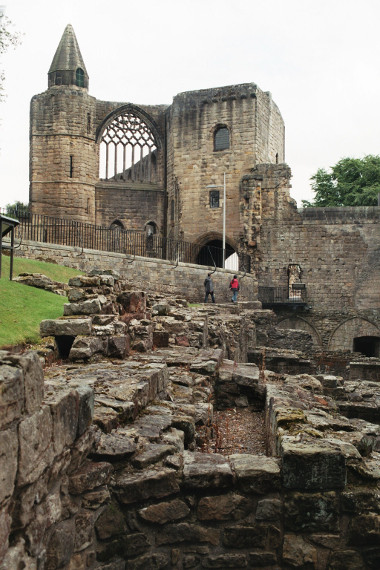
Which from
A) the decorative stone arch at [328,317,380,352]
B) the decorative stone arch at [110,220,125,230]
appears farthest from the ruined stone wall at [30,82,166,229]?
the decorative stone arch at [328,317,380,352]

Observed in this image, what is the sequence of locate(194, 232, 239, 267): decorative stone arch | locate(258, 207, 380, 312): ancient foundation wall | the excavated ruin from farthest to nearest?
locate(194, 232, 239, 267): decorative stone arch → locate(258, 207, 380, 312): ancient foundation wall → the excavated ruin

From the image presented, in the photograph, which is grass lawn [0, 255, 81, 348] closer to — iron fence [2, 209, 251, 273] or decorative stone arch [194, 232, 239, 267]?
iron fence [2, 209, 251, 273]

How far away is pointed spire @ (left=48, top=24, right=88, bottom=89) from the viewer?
33.3 meters

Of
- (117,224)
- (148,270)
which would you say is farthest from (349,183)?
(148,270)

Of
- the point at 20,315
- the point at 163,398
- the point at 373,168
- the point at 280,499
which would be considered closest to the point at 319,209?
the point at 373,168

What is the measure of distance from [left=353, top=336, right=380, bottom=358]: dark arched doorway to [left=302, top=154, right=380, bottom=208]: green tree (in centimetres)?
1111

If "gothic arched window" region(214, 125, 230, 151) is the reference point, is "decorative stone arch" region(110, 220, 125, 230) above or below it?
below

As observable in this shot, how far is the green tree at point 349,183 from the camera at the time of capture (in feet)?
137

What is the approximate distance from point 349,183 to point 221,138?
12787 mm

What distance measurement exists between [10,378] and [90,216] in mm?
31302

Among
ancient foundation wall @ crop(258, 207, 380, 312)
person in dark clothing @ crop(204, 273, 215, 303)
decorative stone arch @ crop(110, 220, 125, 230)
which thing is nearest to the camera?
person in dark clothing @ crop(204, 273, 215, 303)

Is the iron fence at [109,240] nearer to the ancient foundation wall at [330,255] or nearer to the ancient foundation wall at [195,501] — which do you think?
the ancient foundation wall at [330,255]

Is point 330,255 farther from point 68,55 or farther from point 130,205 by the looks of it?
point 68,55

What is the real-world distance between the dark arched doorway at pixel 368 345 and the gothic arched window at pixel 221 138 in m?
12.0
